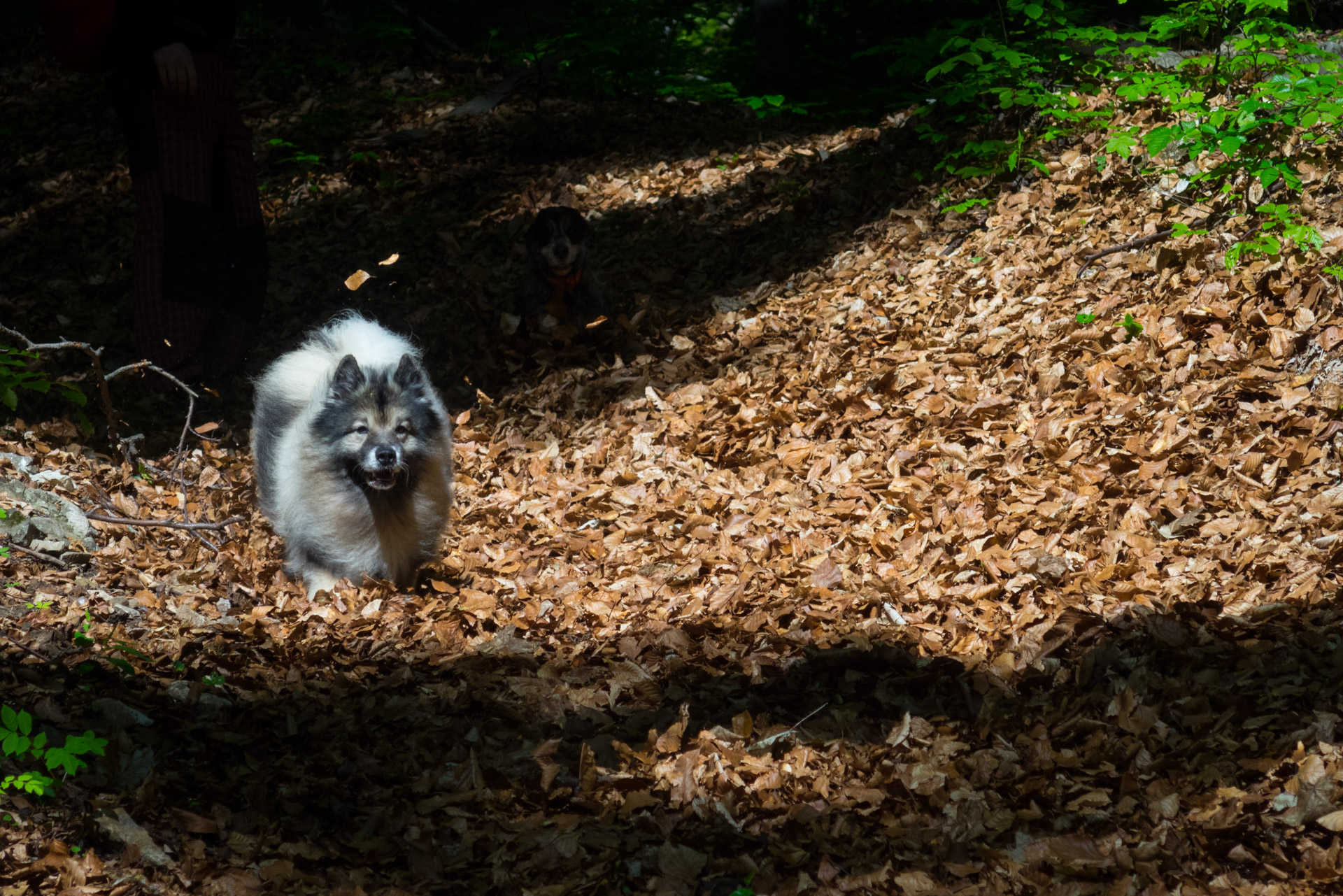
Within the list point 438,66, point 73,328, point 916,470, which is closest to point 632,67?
point 438,66

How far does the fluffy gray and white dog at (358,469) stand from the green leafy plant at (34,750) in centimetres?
212

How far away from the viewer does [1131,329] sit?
5.35 meters

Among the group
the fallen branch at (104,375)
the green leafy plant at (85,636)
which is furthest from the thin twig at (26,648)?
the fallen branch at (104,375)

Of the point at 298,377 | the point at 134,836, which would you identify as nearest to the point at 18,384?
the point at 298,377

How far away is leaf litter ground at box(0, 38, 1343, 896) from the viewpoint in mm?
2986

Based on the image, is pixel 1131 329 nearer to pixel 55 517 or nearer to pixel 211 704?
pixel 211 704

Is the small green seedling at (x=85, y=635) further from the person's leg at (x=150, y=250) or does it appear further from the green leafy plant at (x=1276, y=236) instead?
the green leafy plant at (x=1276, y=236)

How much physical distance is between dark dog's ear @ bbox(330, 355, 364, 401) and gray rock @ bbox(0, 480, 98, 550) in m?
1.43

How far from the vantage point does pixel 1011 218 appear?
276 inches

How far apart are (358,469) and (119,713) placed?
182cm

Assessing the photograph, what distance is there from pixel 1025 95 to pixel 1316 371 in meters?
3.40

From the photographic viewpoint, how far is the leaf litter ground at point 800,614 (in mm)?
2986

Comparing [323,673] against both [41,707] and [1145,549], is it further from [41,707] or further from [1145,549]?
[1145,549]

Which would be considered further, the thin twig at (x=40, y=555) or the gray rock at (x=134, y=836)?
the thin twig at (x=40, y=555)
